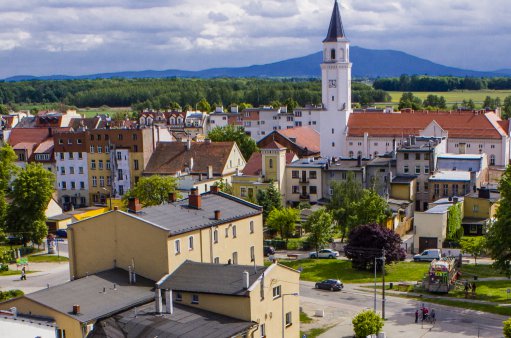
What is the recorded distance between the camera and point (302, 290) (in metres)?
57.9

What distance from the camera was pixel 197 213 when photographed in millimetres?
49656

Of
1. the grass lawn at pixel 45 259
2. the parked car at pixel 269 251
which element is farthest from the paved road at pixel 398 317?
the grass lawn at pixel 45 259

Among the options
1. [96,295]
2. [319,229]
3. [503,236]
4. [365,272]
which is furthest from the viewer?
[319,229]

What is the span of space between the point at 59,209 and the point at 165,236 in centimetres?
5029

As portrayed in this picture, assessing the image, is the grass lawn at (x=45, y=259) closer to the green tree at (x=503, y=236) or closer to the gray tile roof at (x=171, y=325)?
the gray tile roof at (x=171, y=325)

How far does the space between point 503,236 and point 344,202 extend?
83.6 ft

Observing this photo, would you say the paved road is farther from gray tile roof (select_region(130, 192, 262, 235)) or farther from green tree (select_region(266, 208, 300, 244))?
green tree (select_region(266, 208, 300, 244))

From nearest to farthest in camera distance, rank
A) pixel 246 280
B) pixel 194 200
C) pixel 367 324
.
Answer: pixel 246 280 < pixel 367 324 < pixel 194 200

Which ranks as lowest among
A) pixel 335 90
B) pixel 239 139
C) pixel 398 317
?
pixel 398 317

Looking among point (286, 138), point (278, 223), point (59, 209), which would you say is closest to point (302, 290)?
point (278, 223)

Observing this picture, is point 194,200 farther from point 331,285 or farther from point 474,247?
point 474,247

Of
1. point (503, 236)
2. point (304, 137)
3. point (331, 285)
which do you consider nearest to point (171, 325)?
point (331, 285)

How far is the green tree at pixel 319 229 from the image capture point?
68.7 m

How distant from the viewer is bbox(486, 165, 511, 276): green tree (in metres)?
52.0
